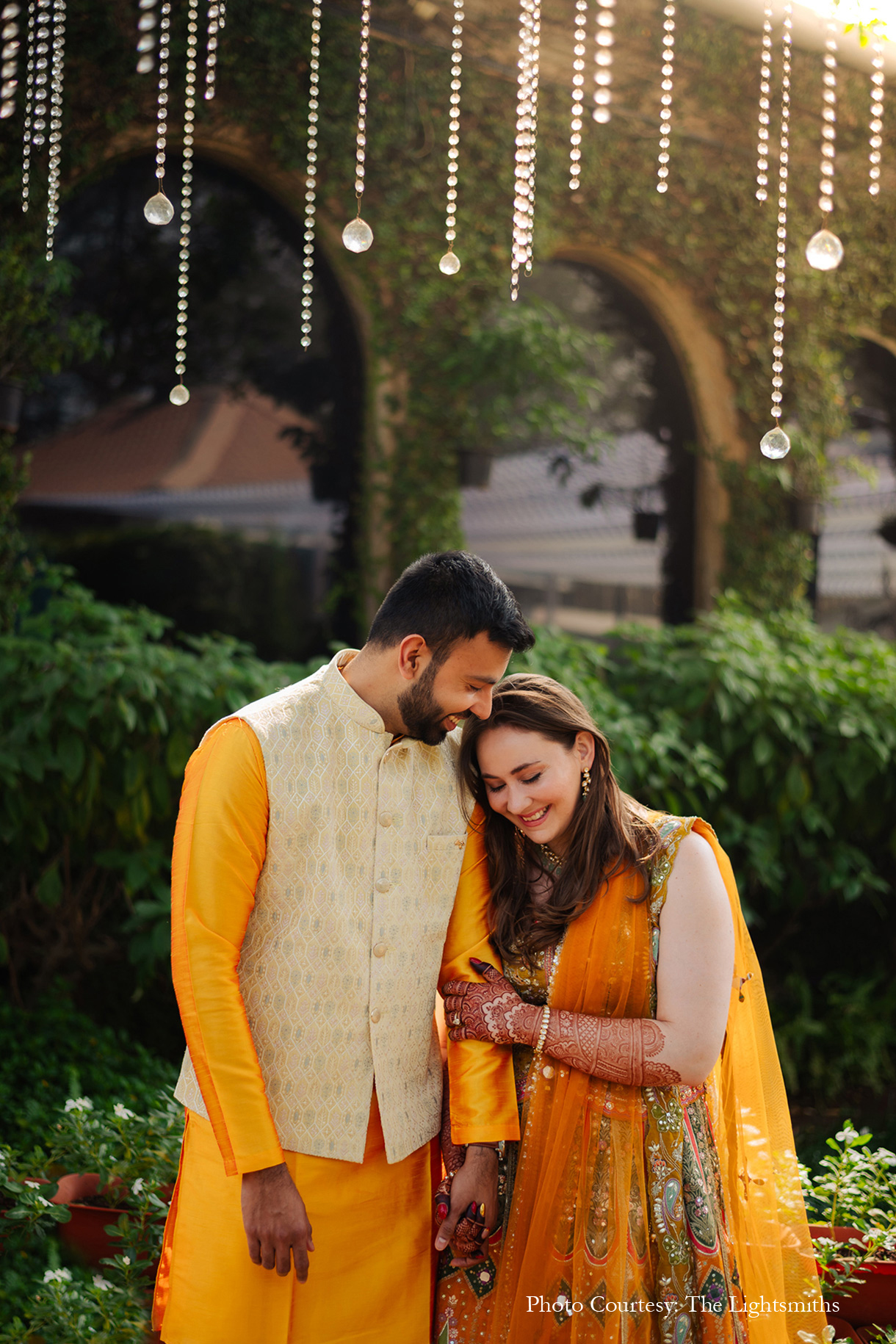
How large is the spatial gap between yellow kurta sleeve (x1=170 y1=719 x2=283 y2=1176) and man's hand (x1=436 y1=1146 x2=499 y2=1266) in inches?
13.0

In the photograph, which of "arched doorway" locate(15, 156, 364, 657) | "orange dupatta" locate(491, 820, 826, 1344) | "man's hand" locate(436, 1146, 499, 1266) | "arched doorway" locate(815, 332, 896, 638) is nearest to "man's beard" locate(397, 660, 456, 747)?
"orange dupatta" locate(491, 820, 826, 1344)

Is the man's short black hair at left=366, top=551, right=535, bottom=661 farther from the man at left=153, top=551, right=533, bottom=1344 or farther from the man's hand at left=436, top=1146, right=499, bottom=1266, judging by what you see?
the man's hand at left=436, top=1146, right=499, bottom=1266

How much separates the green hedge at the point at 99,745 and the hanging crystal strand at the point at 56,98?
1374mm

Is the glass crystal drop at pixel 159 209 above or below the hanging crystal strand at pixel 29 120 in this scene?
below

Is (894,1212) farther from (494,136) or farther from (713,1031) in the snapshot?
(494,136)

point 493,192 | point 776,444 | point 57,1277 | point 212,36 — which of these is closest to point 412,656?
point 776,444

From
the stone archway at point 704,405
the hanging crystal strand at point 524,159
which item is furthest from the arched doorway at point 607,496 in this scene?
the hanging crystal strand at point 524,159

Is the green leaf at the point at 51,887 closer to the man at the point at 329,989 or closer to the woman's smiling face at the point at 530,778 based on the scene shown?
the man at the point at 329,989

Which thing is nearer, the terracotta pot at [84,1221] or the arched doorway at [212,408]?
the terracotta pot at [84,1221]

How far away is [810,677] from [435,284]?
88.7 inches

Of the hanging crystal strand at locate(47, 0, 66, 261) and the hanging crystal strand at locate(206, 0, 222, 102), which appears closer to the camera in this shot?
the hanging crystal strand at locate(47, 0, 66, 261)

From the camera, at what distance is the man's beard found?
1.68 metres

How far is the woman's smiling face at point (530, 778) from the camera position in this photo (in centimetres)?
174

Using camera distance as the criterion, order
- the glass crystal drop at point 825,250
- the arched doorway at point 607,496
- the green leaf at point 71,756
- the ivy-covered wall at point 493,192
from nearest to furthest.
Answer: the glass crystal drop at point 825,250 → the green leaf at point 71,756 → the ivy-covered wall at point 493,192 → the arched doorway at point 607,496
